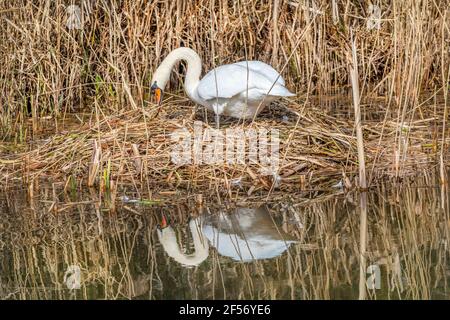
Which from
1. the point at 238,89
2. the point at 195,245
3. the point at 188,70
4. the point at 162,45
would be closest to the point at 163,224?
the point at 195,245

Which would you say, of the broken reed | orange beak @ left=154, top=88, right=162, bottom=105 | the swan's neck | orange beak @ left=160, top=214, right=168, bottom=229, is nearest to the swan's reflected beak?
orange beak @ left=160, top=214, right=168, bottom=229

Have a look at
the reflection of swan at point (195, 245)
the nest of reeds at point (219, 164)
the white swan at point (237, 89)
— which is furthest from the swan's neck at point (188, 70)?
the reflection of swan at point (195, 245)

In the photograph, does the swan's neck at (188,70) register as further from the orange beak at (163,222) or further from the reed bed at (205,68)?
the orange beak at (163,222)

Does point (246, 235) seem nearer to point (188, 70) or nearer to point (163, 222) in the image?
point (163, 222)

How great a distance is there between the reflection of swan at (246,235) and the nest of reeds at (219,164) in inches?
17.6

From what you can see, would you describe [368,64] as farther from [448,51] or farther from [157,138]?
[157,138]

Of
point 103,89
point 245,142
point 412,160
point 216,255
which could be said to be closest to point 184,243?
point 216,255

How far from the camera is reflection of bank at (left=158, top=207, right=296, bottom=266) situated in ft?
16.8

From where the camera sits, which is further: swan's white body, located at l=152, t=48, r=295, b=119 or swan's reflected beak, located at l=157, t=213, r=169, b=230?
swan's white body, located at l=152, t=48, r=295, b=119

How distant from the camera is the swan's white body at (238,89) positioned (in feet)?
22.6

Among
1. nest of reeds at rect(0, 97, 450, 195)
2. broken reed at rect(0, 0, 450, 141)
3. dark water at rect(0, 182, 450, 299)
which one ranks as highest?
broken reed at rect(0, 0, 450, 141)

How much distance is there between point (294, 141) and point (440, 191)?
4.33ft

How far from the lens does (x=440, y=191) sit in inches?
247

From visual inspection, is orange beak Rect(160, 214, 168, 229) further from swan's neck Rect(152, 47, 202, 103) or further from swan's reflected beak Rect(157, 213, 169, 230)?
swan's neck Rect(152, 47, 202, 103)
